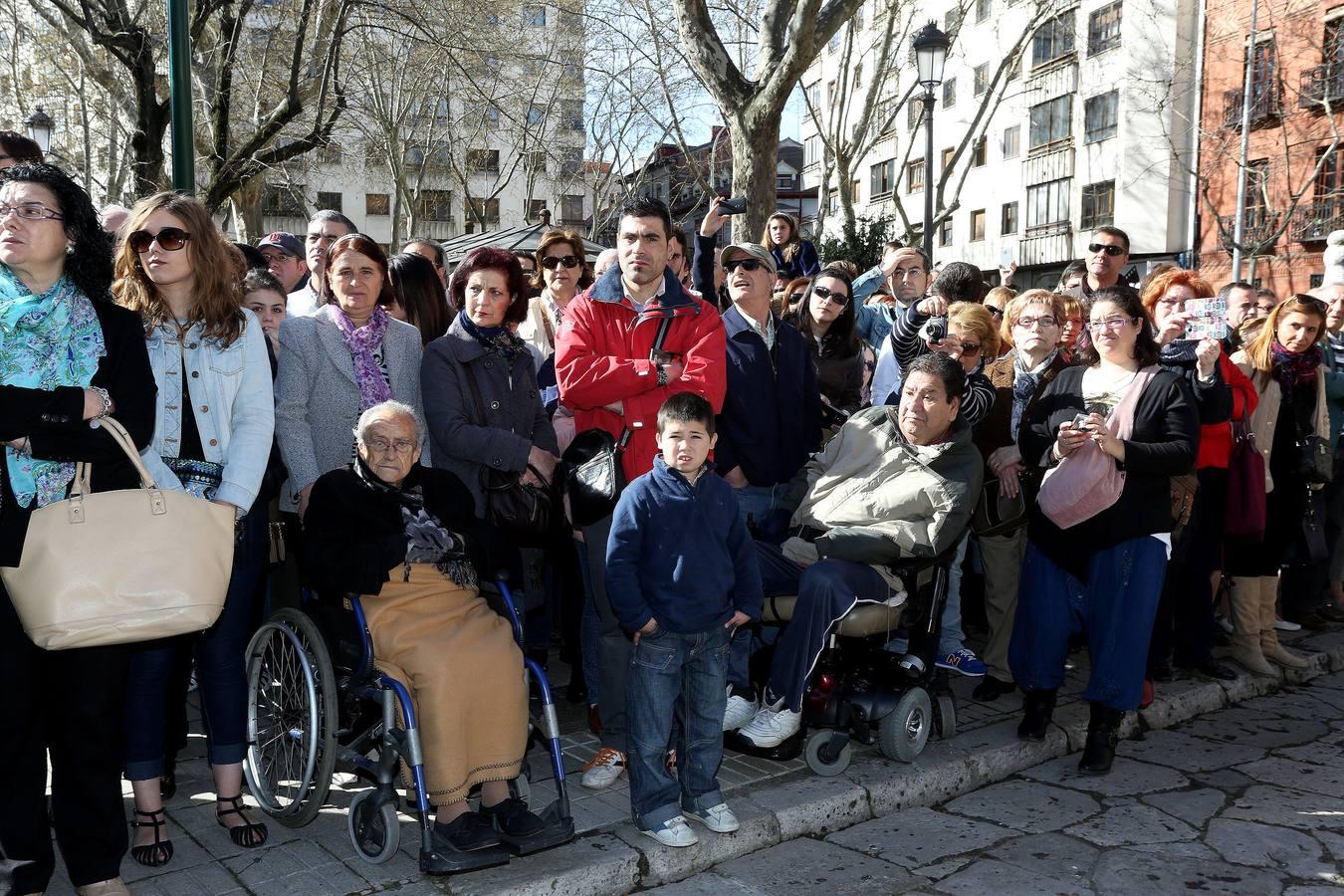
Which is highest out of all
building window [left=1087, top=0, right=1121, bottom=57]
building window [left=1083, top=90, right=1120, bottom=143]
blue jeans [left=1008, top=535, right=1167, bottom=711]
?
building window [left=1087, top=0, right=1121, bottom=57]

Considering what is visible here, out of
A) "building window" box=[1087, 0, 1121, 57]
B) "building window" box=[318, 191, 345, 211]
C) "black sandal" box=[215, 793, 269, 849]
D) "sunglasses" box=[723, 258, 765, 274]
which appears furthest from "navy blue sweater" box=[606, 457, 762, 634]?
"building window" box=[318, 191, 345, 211]

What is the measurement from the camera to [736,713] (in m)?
4.64

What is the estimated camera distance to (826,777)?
4469 mm

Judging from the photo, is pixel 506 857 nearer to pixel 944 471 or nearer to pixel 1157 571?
pixel 944 471

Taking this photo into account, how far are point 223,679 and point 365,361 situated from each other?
4.51ft

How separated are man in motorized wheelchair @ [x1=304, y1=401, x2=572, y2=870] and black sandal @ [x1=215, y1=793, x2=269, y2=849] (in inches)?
25.5

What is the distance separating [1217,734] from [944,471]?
213 centimetres

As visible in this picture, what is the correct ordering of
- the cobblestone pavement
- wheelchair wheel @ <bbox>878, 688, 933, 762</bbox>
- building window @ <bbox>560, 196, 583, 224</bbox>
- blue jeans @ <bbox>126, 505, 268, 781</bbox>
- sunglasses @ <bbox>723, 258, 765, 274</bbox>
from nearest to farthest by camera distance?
blue jeans @ <bbox>126, 505, 268, 781</bbox>
the cobblestone pavement
wheelchair wheel @ <bbox>878, 688, 933, 762</bbox>
sunglasses @ <bbox>723, 258, 765, 274</bbox>
building window @ <bbox>560, 196, 583, 224</bbox>

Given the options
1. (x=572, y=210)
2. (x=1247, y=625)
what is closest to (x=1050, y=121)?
(x=1247, y=625)

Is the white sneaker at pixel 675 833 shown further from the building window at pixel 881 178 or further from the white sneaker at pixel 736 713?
the building window at pixel 881 178

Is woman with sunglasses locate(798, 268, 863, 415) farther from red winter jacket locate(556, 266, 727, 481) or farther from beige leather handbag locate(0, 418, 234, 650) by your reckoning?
beige leather handbag locate(0, 418, 234, 650)

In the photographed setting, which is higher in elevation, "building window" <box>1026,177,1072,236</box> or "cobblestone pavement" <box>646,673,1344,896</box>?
"building window" <box>1026,177,1072,236</box>

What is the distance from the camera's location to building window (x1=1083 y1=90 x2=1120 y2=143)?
31.6 meters

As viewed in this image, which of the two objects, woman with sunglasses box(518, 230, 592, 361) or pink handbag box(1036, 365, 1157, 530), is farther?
woman with sunglasses box(518, 230, 592, 361)
